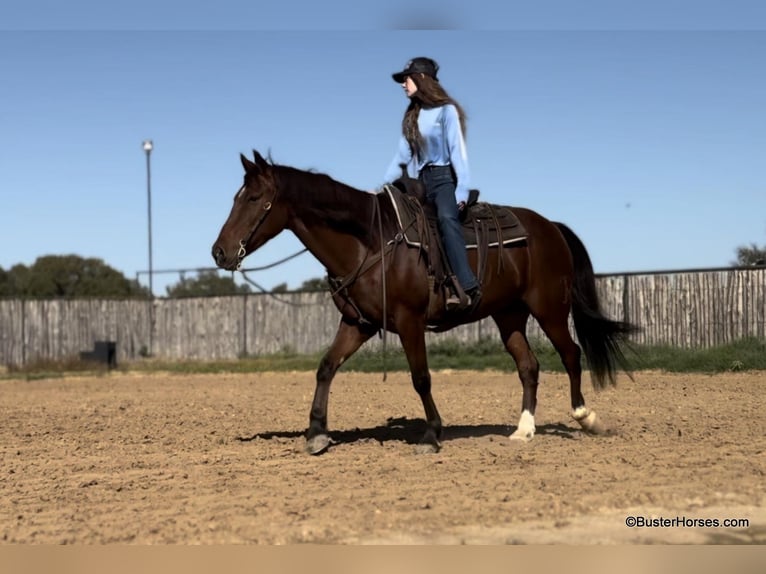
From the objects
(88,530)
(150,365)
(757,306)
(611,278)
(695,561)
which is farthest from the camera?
(150,365)

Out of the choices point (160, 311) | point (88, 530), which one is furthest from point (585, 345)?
point (160, 311)

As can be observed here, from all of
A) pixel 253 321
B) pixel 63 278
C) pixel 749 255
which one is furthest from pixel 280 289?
pixel 63 278

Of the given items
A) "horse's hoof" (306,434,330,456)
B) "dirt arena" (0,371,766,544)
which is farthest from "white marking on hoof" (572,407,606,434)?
"horse's hoof" (306,434,330,456)

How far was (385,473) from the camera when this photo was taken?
6.84m

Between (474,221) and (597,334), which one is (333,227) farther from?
(597,334)

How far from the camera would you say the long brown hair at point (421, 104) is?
7969mm

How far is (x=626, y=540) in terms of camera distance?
4652 mm

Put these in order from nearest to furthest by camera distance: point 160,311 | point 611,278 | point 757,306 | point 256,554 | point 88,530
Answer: point 256,554
point 88,530
point 757,306
point 611,278
point 160,311

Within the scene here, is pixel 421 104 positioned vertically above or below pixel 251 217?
above

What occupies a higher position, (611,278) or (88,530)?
(611,278)

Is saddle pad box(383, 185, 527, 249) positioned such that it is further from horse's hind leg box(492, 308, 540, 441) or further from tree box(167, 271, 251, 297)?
tree box(167, 271, 251, 297)

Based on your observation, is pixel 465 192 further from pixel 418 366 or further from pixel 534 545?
pixel 534 545

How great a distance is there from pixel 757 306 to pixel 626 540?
15.4 meters

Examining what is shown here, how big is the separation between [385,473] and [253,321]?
2174cm
